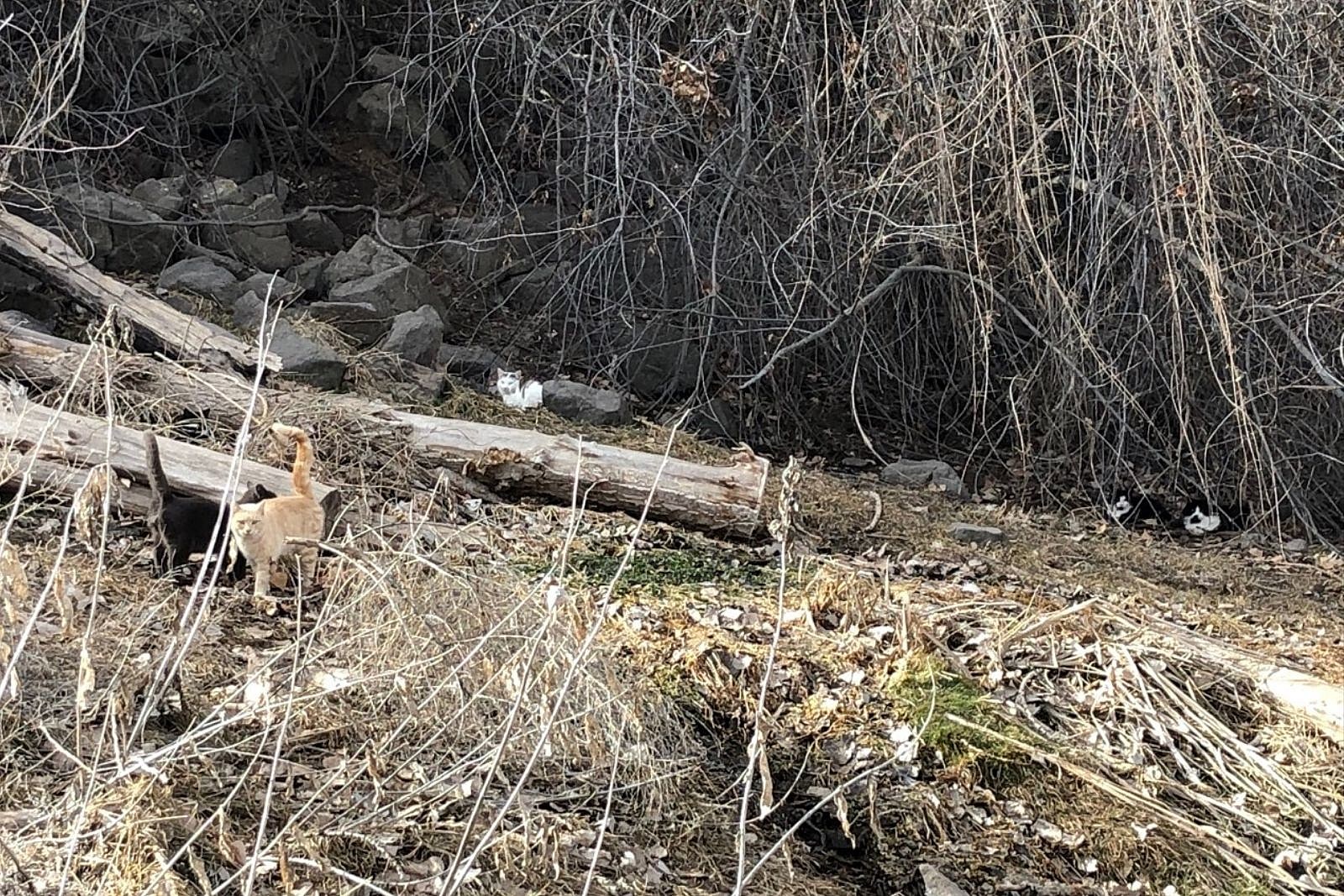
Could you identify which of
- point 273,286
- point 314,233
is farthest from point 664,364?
point 314,233

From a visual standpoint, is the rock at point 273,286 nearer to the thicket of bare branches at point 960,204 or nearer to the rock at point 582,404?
the thicket of bare branches at point 960,204

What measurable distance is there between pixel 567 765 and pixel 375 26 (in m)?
7.20

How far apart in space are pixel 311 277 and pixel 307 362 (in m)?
1.78

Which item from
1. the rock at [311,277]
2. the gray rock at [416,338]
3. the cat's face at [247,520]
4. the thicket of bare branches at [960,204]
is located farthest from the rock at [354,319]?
the cat's face at [247,520]

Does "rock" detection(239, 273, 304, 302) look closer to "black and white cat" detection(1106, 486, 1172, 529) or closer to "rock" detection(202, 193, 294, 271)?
"rock" detection(202, 193, 294, 271)

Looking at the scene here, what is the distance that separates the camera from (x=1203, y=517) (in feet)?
24.4

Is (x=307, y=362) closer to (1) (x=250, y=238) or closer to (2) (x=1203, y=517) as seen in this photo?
(1) (x=250, y=238)

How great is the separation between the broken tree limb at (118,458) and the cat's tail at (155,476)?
0.75ft

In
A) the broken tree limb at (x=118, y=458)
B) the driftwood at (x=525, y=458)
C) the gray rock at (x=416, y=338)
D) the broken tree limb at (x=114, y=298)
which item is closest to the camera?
the broken tree limb at (x=118, y=458)

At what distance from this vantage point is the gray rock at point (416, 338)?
740 cm

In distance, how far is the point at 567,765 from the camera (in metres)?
3.59

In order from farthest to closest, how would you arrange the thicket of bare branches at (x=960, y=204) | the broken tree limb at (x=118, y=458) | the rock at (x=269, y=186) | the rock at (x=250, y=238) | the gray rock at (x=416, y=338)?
1. the rock at (x=269, y=186)
2. the rock at (x=250, y=238)
3. the gray rock at (x=416, y=338)
4. the thicket of bare branches at (x=960, y=204)
5. the broken tree limb at (x=118, y=458)

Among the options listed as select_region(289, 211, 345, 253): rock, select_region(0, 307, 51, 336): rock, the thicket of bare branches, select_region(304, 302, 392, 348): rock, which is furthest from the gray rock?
select_region(0, 307, 51, 336): rock

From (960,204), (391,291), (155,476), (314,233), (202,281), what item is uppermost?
(960,204)
